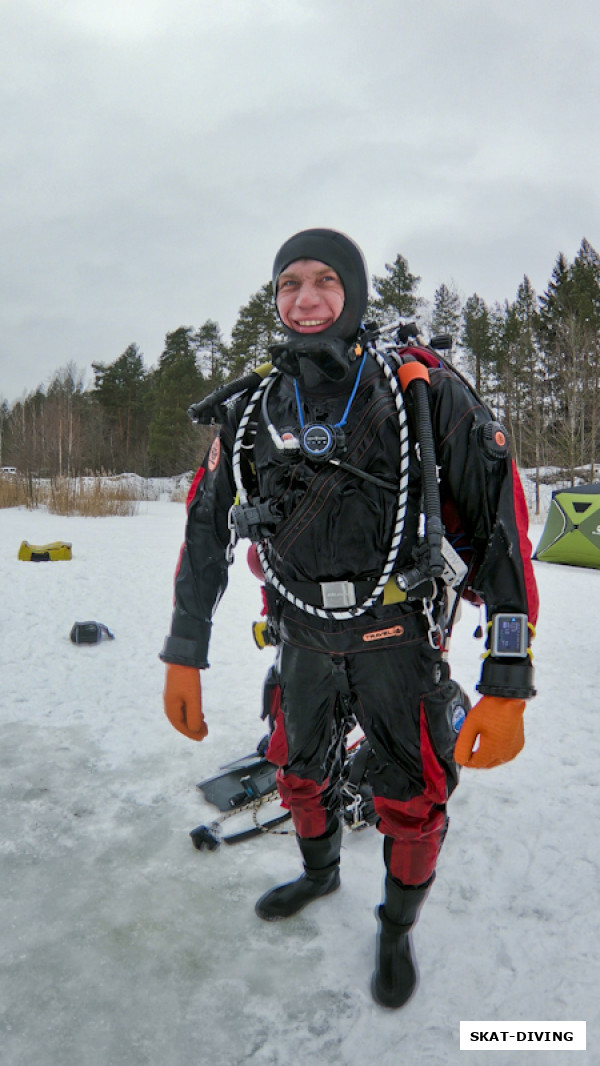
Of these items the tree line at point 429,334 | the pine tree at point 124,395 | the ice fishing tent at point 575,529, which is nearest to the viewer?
the ice fishing tent at point 575,529

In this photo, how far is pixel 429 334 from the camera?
29469mm

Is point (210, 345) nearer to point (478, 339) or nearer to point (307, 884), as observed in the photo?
point (478, 339)

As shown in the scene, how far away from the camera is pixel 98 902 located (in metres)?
2.06

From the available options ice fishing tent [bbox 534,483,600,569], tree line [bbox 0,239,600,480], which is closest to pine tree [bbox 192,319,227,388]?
tree line [bbox 0,239,600,480]

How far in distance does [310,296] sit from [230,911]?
208cm

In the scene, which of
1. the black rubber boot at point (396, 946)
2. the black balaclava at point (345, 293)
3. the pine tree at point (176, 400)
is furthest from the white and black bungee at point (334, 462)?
the pine tree at point (176, 400)

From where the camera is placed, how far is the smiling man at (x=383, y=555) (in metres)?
1.69

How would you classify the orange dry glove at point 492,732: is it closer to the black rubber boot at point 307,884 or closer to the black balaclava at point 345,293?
the black rubber boot at point 307,884

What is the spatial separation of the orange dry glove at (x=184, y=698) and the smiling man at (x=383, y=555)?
53mm

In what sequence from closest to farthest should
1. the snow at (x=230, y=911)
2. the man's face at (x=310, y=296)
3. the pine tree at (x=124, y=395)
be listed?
the snow at (x=230, y=911), the man's face at (x=310, y=296), the pine tree at (x=124, y=395)

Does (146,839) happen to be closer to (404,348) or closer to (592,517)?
(404,348)

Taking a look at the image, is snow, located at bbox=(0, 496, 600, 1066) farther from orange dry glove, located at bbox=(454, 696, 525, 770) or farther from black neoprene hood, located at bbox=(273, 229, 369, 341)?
black neoprene hood, located at bbox=(273, 229, 369, 341)

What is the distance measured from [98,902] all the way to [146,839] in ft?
1.21

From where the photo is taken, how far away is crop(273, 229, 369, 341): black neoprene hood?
1897mm
